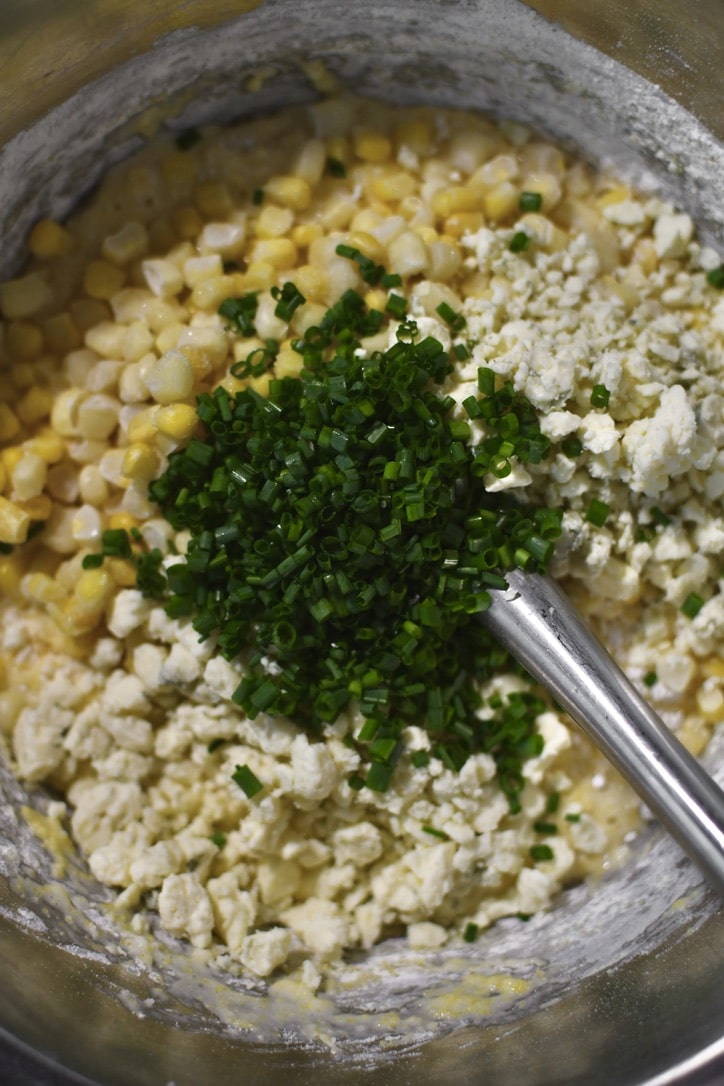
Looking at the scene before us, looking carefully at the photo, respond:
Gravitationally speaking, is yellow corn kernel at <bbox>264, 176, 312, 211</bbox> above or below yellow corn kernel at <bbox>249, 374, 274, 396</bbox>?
above

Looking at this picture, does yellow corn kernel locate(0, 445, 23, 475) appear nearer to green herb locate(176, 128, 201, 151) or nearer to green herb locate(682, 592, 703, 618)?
green herb locate(176, 128, 201, 151)

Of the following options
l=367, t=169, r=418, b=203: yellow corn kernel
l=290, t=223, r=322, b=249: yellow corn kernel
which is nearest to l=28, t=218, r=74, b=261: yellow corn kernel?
l=290, t=223, r=322, b=249: yellow corn kernel

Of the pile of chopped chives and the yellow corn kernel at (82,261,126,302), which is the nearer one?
the pile of chopped chives

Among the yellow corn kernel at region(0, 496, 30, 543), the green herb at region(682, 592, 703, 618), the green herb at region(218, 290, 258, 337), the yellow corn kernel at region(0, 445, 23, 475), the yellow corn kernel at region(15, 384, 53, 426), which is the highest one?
the yellow corn kernel at region(15, 384, 53, 426)

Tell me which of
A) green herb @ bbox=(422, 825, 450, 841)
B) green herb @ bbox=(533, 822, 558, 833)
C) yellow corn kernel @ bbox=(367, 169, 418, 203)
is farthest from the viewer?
yellow corn kernel @ bbox=(367, 169, 418, 203)

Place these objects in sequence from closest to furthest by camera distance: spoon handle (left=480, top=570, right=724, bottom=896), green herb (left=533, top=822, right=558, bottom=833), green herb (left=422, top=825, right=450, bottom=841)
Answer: spoon handle (left=480, top=570, right=724, bottom=896) → green herb (left=422, top=825, right=450, bottom=841) → green herb (left=533, top=822, right=558, bottom=833)

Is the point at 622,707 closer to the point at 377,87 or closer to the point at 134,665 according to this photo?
the point at 134,665

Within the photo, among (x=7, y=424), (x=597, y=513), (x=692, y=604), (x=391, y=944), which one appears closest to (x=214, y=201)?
(x=7, y=424)
